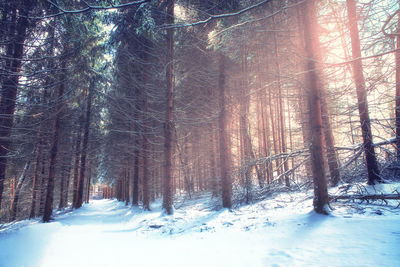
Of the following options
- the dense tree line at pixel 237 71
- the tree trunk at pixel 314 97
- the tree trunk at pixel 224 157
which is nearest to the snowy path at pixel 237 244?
the dense tree line at pixel 237 71

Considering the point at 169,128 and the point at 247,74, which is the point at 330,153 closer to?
the point at 247,74

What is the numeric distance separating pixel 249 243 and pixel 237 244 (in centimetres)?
25

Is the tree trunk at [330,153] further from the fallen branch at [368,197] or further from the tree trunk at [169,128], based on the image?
the tree trunk at [169,128]

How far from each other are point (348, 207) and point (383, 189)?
1.00m

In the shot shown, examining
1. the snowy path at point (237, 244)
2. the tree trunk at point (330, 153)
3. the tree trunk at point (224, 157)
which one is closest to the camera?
the snowy path at point (237, 244)

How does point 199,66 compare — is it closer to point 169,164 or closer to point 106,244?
point 169,164

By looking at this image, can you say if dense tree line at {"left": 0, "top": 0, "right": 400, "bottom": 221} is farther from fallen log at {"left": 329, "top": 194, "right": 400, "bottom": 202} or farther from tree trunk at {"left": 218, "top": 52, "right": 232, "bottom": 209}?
fallen log at {"left": 329, "top": 194, "right": 400, "bottom": 202}

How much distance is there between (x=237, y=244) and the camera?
3.65m

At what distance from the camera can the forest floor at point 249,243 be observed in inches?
102

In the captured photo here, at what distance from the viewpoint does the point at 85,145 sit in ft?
46.3

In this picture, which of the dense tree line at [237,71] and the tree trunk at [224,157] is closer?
the dense tree line at [237,71]

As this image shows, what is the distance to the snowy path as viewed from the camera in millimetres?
2557

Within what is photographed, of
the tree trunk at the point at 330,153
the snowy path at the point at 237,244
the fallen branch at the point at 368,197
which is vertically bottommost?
the snowy path at the point at 237,244

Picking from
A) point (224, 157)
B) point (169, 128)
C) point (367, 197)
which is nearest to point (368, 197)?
point (367, 197)
